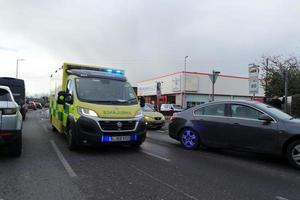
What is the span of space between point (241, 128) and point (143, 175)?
126 inches

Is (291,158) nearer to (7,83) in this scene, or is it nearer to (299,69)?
(7,83)

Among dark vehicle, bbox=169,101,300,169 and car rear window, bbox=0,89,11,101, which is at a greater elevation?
car rear window, bbox=0,89,11,101

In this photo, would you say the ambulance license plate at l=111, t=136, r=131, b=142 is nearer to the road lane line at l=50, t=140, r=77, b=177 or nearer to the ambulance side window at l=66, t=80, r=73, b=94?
the road lane line at l=50, t=140, r=77, b=177

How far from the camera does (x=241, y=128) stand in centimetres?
795

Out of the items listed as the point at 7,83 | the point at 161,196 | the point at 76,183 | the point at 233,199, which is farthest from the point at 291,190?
the point at 7,83

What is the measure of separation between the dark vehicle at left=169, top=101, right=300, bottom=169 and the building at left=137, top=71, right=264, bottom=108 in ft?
101

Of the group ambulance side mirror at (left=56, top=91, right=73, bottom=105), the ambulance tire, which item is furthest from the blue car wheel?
ambulance side mirror at (left=56, top=91, right=73, bottom=105)

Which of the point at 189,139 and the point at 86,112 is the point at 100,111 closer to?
the point at 86,112

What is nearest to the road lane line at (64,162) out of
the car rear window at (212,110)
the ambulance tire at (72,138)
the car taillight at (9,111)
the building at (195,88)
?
the ambulance tire at (72,138)

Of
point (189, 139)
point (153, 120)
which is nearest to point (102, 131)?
point (189, 139)

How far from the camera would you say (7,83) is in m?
22.6

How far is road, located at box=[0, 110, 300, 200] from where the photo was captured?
496 cm

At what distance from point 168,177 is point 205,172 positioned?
94cm

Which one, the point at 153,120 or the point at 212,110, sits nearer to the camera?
the point at 212,110
